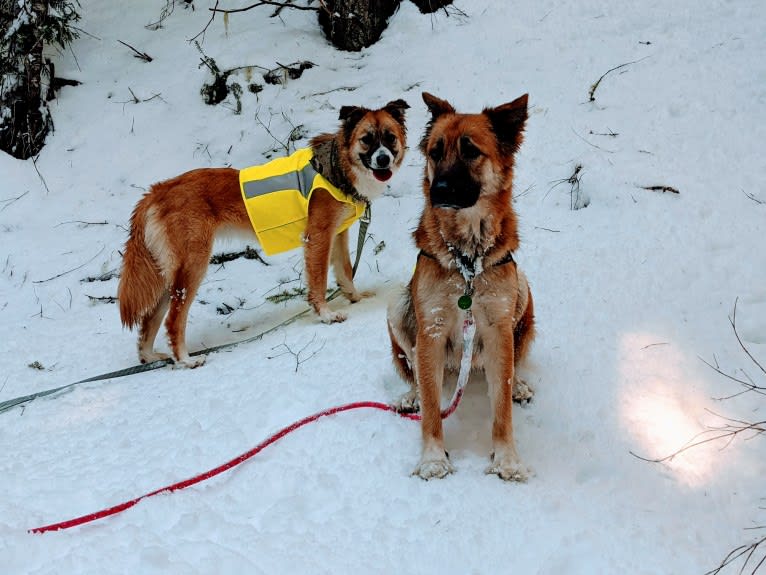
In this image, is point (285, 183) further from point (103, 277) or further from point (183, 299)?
point (103, 277)

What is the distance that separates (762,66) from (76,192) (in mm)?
7141

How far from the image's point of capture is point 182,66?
25.7ft

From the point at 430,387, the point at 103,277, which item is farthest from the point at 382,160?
the point at 103,277

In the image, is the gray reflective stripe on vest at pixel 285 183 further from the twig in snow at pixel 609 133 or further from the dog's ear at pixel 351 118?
the twig in snow at pixel 609 133

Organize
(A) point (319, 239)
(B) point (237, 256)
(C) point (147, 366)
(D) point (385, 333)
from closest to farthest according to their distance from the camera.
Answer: (D) point (385, 333) → (C) point (147, 366) → (A) point (319, 239) → (B) point (237, 256)

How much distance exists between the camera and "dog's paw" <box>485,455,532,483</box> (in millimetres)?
2535

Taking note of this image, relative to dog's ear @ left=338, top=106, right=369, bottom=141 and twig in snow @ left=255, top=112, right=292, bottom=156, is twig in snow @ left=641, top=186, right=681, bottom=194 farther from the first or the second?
twig in snow @ left=255, top=112, right=292, bottom=156

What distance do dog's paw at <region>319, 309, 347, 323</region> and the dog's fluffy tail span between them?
1275 mm

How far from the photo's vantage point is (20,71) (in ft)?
23.0

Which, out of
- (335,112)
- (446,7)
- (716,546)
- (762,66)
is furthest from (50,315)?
(762,66)

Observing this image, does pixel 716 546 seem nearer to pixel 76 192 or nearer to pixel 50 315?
pixel 50 315

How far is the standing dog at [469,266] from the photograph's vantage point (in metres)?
2.70

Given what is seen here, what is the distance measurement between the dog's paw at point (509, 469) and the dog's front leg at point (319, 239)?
2.55 meters

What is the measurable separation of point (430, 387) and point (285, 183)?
2.67m
